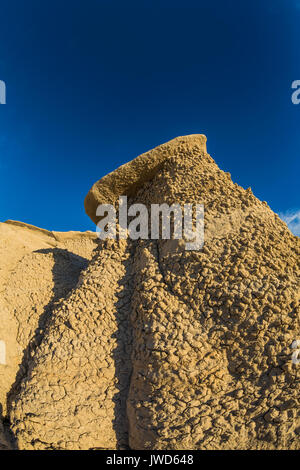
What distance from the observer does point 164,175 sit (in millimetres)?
→ 2428

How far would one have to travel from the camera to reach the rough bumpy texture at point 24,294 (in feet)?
6.72

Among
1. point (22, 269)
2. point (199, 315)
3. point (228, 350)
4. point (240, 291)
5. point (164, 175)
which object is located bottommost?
point (228, 350)

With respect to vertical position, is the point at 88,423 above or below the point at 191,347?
below

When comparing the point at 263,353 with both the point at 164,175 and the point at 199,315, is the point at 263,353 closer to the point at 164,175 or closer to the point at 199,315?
the point at 199,315

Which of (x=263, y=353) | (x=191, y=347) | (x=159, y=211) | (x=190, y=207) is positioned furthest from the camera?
(x=159, y=211)

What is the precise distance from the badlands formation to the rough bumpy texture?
14mm

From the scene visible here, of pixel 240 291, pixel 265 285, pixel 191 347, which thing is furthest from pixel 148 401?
pixel 265 285

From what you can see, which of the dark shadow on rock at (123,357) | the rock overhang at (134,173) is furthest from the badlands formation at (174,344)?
the rock overhang at (134,173)

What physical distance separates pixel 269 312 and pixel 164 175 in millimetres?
1530

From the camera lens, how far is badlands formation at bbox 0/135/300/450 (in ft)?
4.76

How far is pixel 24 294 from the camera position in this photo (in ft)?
8.05

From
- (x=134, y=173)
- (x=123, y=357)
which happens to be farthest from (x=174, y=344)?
(x=134, y=173)

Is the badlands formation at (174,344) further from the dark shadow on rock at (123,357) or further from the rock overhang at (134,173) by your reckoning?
the rock overhang at (134,173)

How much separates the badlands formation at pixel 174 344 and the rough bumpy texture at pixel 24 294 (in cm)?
1
